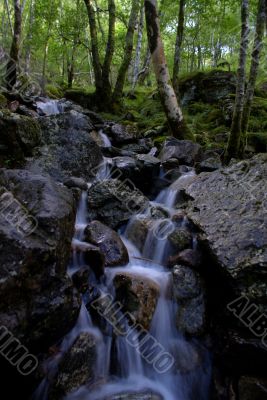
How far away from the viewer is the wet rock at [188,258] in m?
4.97

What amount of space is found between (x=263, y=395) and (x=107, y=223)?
3.63m

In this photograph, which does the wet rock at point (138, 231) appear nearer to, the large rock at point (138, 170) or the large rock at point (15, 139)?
the large rock at point (138, 170)

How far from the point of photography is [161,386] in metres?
4.25

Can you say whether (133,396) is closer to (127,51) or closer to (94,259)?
(94,259)

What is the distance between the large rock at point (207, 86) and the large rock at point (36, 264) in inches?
467

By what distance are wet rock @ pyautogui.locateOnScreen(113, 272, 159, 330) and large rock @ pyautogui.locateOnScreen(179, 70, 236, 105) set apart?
1156 cm

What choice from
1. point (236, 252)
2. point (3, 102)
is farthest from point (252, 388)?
point (3, 102)

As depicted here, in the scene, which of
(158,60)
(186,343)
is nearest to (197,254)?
(186,343)

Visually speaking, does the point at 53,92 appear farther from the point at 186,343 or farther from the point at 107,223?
the point at 186,343

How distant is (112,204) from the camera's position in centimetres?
649

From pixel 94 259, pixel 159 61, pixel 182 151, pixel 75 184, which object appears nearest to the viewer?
pixel 94 259

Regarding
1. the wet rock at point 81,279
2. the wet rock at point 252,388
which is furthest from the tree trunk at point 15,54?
the wet rock at point 252,388

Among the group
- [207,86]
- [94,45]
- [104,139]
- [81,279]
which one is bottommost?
[81,279]

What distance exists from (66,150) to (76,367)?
5.25 m
